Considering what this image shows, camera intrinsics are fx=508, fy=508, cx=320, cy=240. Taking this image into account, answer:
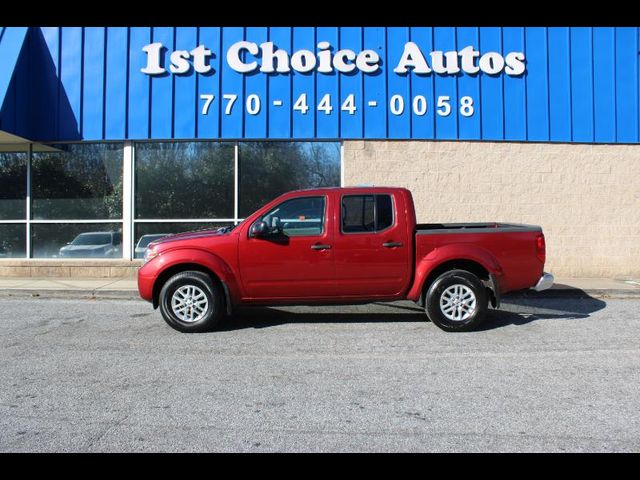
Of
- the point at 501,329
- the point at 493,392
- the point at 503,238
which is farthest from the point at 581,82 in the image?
the point at 493,392

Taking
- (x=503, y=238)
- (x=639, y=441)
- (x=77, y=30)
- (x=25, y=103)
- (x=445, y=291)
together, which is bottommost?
(x=639, y=441)

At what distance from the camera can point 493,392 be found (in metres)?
4.32

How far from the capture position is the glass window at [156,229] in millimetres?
11398

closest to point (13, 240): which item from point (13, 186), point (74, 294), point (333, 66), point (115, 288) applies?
point (13, 186)

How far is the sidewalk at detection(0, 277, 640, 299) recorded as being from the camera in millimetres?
9219

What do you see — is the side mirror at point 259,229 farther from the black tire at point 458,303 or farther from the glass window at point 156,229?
the glass window at point 156,229

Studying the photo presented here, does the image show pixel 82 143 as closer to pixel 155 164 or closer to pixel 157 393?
pixel 155 164

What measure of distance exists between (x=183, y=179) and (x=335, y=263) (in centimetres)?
618

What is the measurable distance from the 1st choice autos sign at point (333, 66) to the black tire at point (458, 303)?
5686 mm

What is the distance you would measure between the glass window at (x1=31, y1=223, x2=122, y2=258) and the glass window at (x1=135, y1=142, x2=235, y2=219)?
32.5 inches

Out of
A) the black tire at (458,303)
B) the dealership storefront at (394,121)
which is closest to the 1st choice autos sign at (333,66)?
the dealership storefront at (394,121)

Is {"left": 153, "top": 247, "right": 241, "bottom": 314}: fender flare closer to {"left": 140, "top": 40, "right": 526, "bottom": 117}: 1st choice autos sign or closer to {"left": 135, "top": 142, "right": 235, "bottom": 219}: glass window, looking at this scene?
{"left": 135, "top": 142, "right": 235, "bottom": 219}: glass window

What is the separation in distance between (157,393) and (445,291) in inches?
148

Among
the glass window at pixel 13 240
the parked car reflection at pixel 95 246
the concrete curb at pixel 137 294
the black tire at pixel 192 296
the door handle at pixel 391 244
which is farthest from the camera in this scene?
the glass window at pixel 13 240
